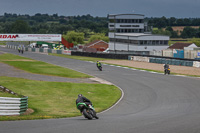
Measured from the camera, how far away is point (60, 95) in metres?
27.0

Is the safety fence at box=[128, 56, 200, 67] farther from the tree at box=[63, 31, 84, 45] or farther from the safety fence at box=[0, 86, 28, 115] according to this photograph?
the tree at box=[63, 31, 84, 45]

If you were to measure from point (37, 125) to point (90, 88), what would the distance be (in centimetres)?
1762

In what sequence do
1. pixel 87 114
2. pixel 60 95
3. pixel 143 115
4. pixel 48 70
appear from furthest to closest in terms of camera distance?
pixel 48 70 < pixel 60 95 < pixel 143 115 < pixel 87 114

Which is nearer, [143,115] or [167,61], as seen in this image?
[143,115]

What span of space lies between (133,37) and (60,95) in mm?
86738

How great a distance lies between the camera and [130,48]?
11406cm

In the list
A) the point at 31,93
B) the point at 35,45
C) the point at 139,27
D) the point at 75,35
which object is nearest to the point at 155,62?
the point at 31,93

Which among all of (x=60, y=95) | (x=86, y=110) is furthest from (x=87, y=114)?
(x=60, y=95)

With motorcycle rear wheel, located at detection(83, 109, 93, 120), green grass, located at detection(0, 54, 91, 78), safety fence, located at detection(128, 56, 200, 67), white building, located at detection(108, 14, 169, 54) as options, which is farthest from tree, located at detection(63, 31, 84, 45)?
motorcycle rear wheel, located at detection(83, 109, 93, 120)

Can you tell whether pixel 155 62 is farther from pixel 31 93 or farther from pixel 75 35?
pixel 75 35

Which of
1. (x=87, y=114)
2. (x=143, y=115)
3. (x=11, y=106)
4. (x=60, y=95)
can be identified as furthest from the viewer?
(x=60, y=95)

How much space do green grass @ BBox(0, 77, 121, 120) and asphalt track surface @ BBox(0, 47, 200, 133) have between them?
118 cm

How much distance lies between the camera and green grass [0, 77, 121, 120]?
20308 millimetres

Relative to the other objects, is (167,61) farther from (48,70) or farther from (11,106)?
(11,106)
